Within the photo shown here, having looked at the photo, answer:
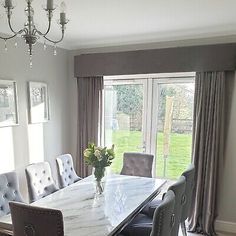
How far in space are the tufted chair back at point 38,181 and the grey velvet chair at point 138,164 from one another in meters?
1.09

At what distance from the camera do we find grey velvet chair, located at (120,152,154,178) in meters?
3.63

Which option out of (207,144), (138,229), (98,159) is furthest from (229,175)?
(98,159)

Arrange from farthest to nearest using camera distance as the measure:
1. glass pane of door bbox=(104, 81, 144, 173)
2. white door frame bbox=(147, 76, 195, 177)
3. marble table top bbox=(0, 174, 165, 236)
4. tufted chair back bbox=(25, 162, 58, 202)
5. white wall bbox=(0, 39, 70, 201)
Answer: glass pane of door bbox=(104, 81, 144, 173) → white door frame bbox=(147, 76, 195, 177) → white wall bbox=(0, 39, 70, 201) → tufted chair back bbox=(25, 162, 58, 202) → marble table top bbox=(0, 174, 165, 236)

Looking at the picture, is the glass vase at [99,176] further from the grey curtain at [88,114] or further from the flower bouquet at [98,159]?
the grey curtain at [88,114]

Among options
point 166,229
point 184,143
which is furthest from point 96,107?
point 166,229

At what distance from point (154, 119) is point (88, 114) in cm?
105

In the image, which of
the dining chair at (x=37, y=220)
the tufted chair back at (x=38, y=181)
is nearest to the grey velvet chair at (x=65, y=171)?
the tufted chair back at (x=38, y=181)

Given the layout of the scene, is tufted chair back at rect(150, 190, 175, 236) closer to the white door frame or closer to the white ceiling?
the white ceiling

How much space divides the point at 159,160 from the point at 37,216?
258 cm

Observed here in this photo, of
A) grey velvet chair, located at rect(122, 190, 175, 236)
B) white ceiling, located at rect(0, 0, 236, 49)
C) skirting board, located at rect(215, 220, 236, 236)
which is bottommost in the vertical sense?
skirting board, located at rect(215, 220, 236, 236)

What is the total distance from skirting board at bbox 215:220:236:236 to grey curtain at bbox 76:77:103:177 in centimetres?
201

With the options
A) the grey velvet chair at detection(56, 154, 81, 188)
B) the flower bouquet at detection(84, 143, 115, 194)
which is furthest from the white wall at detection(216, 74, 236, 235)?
the grey velvet chair at detection(56, 154, 81, 188)

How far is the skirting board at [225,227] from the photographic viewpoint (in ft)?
11.5

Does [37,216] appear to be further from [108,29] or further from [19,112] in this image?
[108,29]
